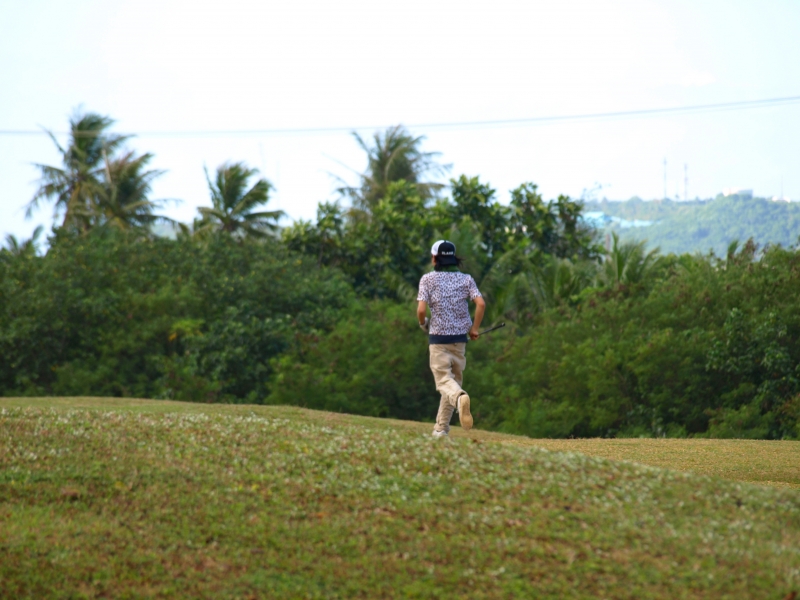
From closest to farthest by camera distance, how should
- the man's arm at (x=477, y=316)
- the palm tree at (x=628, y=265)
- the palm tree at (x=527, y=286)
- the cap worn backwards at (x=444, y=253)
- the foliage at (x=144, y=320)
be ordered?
the man's arm at (x=477, y=316), the cap worn backwards at (x=444, y=253), the foliage at (x=144, y=320), the palm tree at (x=628, y=265), the palm tree at (x=527, y=286)

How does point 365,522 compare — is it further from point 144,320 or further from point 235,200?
point 235,200

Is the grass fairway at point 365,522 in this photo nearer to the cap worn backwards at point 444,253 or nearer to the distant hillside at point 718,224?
the cap worn backwards at point 444,253

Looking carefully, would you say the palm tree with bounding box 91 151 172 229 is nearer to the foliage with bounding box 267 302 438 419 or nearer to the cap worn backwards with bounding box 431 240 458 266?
the foliage with bounding box 267 302 438 419

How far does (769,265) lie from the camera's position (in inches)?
845

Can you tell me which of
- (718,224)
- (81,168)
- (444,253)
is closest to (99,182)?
(81,168)

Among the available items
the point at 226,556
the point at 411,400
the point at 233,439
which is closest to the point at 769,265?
the point at 411,400

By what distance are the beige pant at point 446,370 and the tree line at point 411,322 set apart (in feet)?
36.0

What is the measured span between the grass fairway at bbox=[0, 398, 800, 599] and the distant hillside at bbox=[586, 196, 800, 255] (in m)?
86.4

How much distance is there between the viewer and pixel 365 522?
6160 mm

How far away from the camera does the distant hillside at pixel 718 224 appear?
3853 inches

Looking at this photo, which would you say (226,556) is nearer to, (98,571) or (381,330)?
(98,571)

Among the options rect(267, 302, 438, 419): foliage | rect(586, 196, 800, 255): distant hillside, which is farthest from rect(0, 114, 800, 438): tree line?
rect(586, 196, 800, 255): distant hillside


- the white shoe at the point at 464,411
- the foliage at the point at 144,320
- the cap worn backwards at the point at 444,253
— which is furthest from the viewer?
the foliage at the point at 144,320

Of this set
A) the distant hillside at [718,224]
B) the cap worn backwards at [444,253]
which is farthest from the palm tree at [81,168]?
the distant hillside at [718,224]
